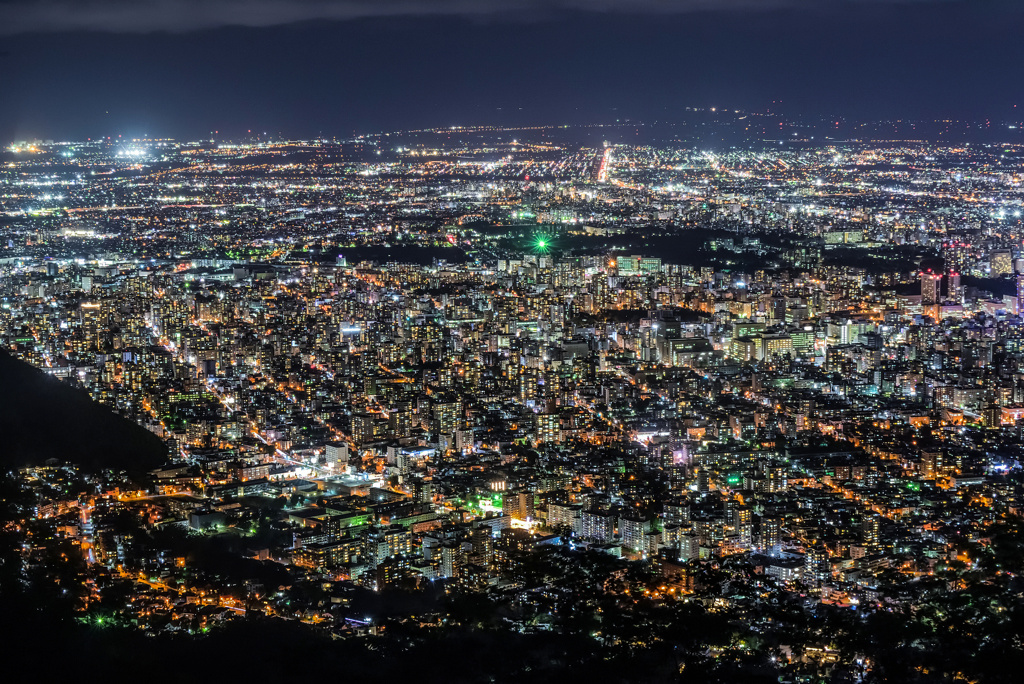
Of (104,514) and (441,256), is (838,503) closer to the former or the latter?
(104,514)

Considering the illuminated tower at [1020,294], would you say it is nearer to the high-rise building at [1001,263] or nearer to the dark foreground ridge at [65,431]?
the high-rise building at [1001,263]

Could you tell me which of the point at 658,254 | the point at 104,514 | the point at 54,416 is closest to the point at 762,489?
the point at 104,514

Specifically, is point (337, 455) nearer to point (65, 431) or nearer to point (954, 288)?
point (65, 431)

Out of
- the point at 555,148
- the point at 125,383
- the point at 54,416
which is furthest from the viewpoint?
the point at 555,148

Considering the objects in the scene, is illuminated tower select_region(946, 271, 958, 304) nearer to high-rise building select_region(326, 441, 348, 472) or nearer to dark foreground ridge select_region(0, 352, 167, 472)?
high-rise building select_region(326, 441, 348, 472)

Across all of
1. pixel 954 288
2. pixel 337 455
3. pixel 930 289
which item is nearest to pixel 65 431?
pixel 337 455

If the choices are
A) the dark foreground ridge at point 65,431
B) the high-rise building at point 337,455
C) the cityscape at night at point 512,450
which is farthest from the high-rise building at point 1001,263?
the dark foreground ridge at point 65,431
